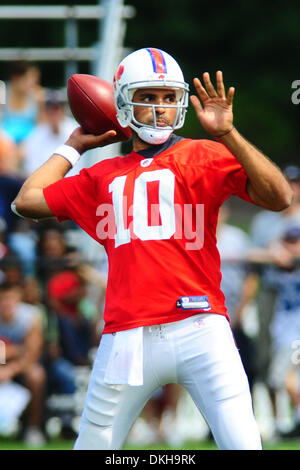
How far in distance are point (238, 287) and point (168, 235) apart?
11.5 feet

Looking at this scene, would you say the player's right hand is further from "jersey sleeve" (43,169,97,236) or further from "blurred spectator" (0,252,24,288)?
"blurred spectator" (0,252,24,288)

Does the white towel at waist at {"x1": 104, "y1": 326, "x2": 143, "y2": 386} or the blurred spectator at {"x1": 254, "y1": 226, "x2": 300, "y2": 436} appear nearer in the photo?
the white towel at waist at {"x1": 104, "y1": 326, "x2": 143, "y2": 386}

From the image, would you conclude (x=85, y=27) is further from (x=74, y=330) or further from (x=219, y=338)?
(x=219, y=338)

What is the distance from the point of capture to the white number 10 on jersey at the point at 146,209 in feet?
11.3

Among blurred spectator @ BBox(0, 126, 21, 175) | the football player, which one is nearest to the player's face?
the football player

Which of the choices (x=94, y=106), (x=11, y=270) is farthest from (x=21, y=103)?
(x=94, y=106)

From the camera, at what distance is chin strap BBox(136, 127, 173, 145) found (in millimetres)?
3568

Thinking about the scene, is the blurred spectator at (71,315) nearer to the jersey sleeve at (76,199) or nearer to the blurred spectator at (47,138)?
the blurred spectator at (47,138)

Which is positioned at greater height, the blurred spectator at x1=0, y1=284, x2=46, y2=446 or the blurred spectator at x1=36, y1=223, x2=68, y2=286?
the blurred spectator at x1=36, y1=223, x2=68, y2=286

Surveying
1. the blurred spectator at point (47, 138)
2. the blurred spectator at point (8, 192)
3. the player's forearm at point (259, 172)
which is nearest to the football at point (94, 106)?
the player's forearm at point (259, 172)

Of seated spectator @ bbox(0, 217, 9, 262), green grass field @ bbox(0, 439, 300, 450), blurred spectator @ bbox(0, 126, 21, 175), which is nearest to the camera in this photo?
green grass field @ bbox(0, 439, 300, 450)

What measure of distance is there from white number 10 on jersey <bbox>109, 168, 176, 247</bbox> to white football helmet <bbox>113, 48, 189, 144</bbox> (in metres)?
0.18

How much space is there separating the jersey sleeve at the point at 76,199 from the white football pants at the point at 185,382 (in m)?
0.59

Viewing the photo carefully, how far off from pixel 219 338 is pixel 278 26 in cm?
1822
